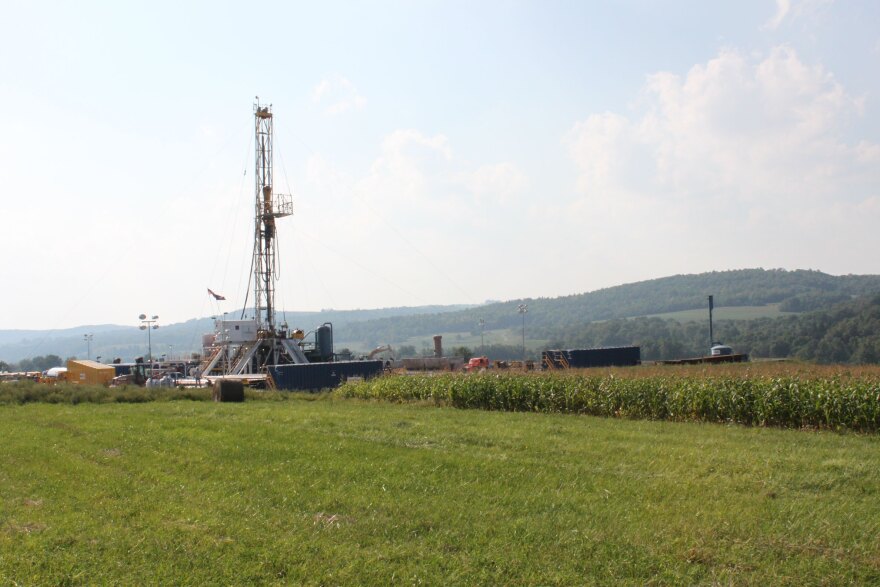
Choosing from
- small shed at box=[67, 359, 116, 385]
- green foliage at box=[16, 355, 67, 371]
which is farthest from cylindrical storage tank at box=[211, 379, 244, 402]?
green foliage at box=[16, 355, 67, 371]

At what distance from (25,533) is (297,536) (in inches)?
113

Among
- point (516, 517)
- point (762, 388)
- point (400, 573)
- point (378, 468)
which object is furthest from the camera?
point (762, 388)

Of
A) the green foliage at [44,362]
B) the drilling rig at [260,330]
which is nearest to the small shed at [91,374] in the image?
the drilling rig at [260,330]

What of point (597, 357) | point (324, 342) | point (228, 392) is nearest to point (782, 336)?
point (597, 357)

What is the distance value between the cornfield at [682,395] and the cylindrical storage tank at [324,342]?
2467 centimetres

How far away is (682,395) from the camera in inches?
821

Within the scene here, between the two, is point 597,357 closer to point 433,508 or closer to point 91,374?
point 91,374

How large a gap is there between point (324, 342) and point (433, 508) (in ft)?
148

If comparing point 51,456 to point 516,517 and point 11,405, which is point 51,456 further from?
point 11,405

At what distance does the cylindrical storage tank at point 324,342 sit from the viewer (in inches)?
2103

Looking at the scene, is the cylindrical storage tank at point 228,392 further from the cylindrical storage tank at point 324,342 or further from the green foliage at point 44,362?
the green foliage at point 44,362

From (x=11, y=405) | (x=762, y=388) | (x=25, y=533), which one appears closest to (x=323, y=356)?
(x=11, y=405)

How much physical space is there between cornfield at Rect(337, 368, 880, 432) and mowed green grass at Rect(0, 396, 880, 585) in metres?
2.85

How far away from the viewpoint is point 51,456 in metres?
13.1
